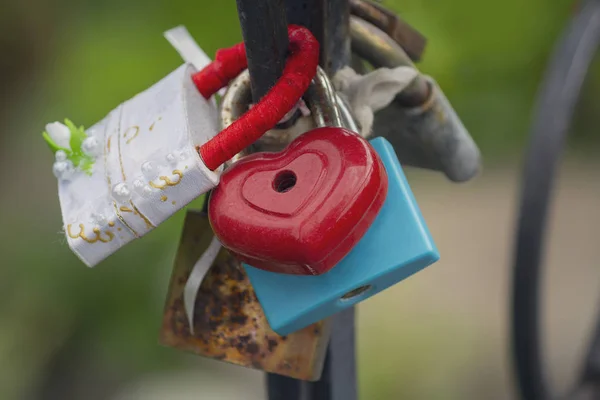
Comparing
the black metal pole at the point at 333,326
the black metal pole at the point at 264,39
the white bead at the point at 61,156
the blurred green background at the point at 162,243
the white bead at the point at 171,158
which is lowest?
the blurred green background at the point at 162,243

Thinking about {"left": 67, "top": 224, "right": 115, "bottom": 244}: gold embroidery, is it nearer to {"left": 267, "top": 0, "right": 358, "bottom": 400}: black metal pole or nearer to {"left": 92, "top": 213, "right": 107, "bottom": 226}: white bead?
{"left": 92, "top": 213, "right": 107, "bottom": 226}: white bead

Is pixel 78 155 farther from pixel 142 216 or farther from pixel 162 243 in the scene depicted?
pixel 162 243

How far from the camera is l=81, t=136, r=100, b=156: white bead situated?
338 mm

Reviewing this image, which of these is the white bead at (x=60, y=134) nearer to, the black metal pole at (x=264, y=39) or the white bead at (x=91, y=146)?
the white bead at (x=91, y=146)

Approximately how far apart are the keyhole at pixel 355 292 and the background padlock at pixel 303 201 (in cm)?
4

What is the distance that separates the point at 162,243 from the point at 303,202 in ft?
3.99

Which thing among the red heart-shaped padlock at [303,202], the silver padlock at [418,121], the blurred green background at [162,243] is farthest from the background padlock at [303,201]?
the blurred green background at [162,243]

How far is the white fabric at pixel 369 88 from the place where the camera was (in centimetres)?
34

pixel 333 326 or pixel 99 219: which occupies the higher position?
pixel 99 219

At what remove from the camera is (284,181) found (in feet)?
0.97

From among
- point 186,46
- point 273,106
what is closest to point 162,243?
point 186,46

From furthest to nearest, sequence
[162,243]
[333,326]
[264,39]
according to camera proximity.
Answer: [162,243] → [333,326] → [264,39]

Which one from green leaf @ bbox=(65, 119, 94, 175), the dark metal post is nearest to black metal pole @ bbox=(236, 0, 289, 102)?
the dark metal post

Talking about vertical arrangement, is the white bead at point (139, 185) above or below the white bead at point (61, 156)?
below
